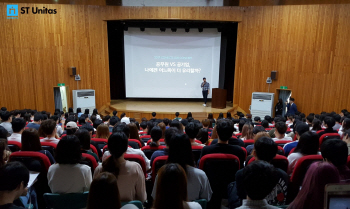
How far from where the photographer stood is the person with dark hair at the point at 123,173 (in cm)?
227

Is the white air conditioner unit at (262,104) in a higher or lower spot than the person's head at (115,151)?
lower

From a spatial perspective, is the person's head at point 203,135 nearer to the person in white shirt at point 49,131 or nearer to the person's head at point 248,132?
the person's head at point 248,132

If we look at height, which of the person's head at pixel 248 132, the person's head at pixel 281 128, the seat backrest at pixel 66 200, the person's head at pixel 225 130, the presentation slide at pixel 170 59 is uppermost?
the presentation slide at pixel 170 59

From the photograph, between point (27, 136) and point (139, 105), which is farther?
point (139, 105)

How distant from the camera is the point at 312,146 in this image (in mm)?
2998

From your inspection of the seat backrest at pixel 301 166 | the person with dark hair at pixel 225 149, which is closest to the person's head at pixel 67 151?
the person with dark hair at pixel 225 149

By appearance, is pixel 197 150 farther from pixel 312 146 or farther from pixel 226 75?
pixel 226 75

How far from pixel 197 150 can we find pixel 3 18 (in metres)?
9.99

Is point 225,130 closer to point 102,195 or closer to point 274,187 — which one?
point 274,187

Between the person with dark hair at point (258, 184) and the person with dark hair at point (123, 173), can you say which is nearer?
the person with dark hair at point (258, 184)

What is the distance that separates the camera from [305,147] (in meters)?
3.01

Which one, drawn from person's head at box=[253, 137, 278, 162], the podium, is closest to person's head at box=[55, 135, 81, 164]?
person's head at box=[253, 137, 278, 162]

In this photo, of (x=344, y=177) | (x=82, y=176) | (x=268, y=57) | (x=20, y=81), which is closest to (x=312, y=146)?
(x=344, y=177)

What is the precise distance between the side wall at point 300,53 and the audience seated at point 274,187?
30.4 ft
